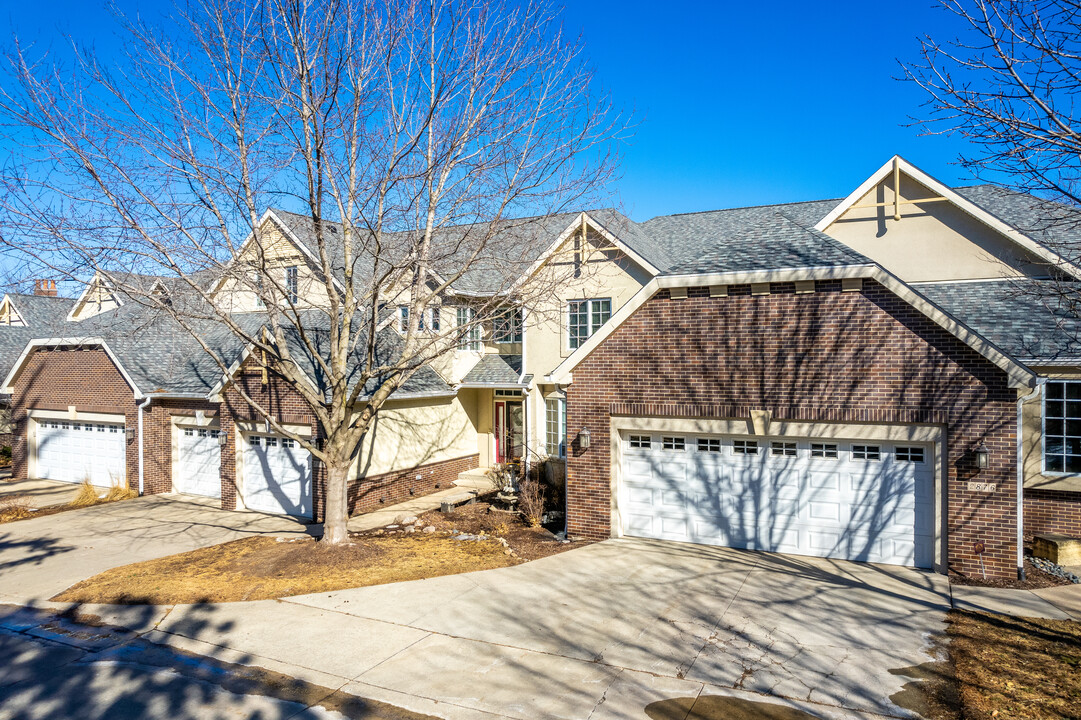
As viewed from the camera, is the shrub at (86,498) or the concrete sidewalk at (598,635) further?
the shrub at (86,498)

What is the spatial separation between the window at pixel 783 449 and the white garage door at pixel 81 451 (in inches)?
700

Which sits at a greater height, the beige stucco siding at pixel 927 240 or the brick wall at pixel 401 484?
the beige stucco siding at pixel 927 240

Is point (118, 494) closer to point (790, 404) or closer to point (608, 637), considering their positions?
point (608, 637)

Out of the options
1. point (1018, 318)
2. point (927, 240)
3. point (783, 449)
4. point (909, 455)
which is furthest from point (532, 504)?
point (927, 240)

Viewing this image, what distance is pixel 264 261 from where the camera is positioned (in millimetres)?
11367

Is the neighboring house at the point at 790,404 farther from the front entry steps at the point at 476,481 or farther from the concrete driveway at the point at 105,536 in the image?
the front entry steps at the point at 476,481

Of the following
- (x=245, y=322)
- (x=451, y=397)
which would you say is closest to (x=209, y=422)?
(x=245, y=322)

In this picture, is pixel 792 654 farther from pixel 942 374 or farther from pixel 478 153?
pixel 478 153

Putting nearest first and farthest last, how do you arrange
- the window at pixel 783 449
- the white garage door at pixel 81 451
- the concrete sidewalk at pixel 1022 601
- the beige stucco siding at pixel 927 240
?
1. the concrete sidewalk at pixel 1022 601
2. the window at pixel 783 449
3. the beige stucco siding at pixel 927 240
4. the white garage door at pixel 81 451

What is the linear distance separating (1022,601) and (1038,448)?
4.33 meters

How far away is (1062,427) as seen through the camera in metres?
12.6

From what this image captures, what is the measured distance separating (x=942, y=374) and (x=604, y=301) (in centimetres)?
1056

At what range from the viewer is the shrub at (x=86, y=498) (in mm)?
A: 17703

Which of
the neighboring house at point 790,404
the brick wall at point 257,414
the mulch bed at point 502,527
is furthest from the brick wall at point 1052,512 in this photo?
the brick wall at point 257,414
